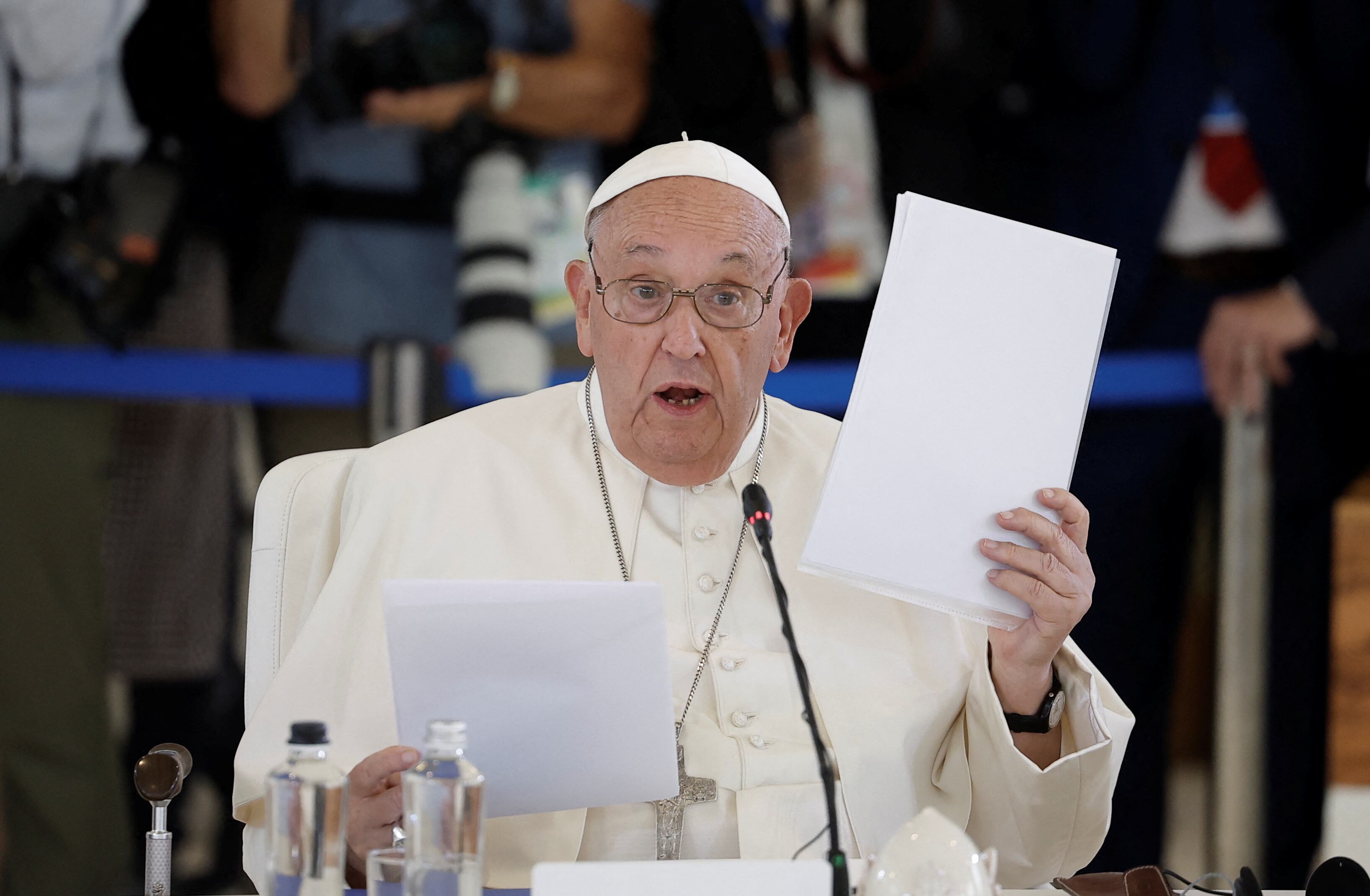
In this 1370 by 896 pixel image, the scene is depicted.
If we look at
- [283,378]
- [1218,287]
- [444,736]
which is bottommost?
[444,736]

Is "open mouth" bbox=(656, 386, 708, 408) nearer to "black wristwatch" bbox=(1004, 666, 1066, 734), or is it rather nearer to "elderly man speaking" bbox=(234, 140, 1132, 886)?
"elderly man speaking" bbox=(234, 140, 1132, 886)

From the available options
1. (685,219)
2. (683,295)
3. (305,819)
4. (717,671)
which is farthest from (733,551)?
(305,819)

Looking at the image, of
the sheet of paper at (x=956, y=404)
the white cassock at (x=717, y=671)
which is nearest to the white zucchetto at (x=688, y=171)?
the white cassock at (x=717, y=671)

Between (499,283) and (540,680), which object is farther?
(499,283)

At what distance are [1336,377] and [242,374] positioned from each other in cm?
341

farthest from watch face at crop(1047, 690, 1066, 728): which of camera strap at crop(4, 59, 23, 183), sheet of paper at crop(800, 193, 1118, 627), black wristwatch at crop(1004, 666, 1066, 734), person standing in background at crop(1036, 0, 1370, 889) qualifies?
camera strap at crop(4, 59, 23, 183)

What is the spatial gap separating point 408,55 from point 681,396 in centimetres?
241

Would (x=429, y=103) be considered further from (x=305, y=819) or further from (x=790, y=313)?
(x=305, y=819)

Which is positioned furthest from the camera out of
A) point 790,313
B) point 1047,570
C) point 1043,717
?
point 790,313

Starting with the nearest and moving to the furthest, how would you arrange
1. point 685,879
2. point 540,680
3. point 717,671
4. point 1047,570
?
point 685,879 < point 540,680 < point 1047,570 < point 717,671

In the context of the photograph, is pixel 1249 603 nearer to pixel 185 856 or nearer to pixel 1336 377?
pixel 1336 377

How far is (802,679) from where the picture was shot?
5.33 feet

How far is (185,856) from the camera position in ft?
14.9

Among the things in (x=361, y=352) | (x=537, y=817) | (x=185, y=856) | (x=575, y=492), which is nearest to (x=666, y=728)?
(x=537, y=817)
